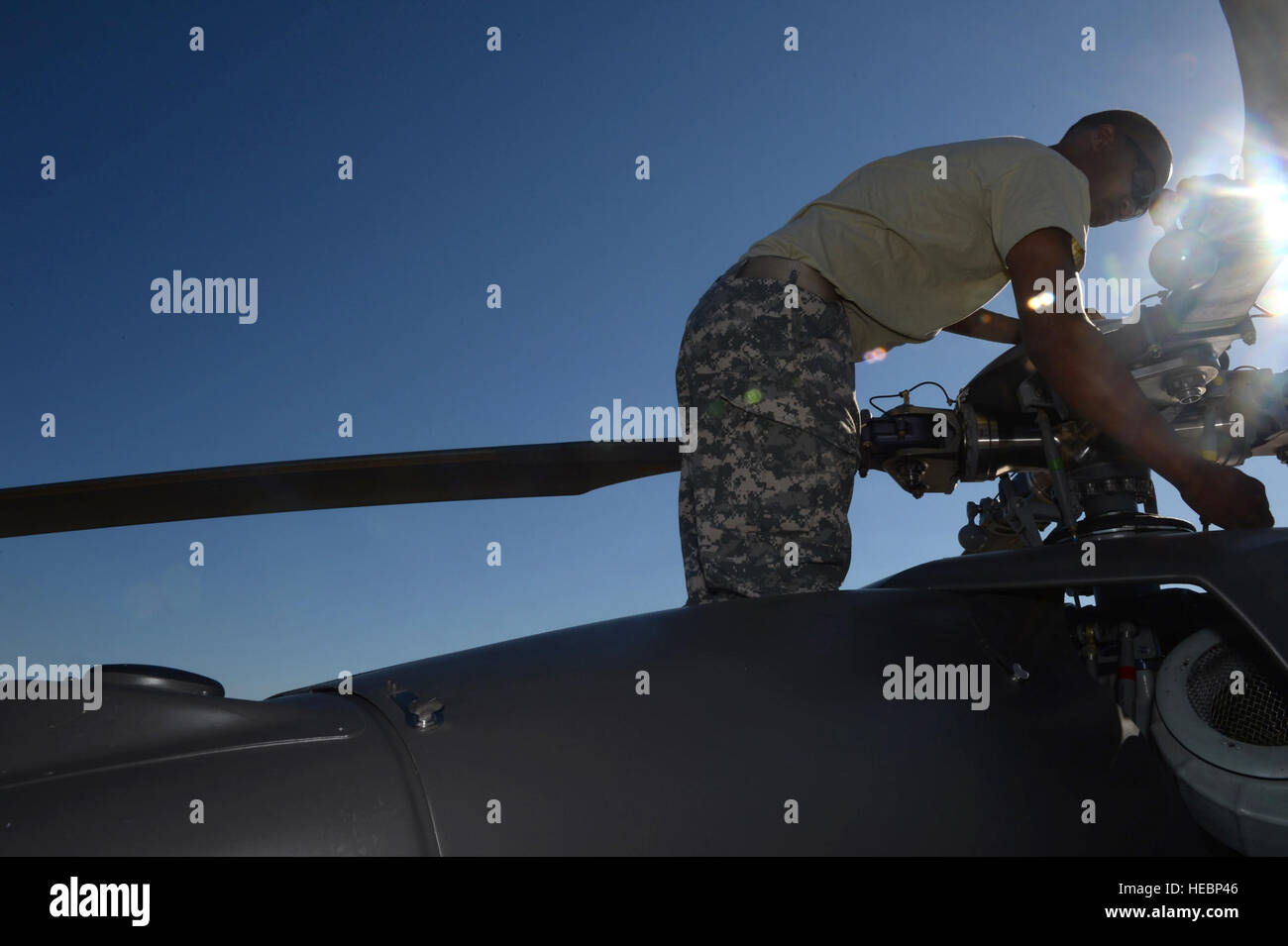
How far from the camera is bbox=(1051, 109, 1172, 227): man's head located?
201 cm

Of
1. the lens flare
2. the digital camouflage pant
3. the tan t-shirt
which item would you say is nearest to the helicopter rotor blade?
the digital camouflage pant

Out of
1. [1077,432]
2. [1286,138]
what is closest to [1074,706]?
[1077,432]

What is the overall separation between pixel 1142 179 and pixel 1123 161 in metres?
0.06

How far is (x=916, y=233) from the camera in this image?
209 centimetres

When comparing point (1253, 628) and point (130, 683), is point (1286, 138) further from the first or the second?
point (130, 683)

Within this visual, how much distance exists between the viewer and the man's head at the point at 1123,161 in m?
2.01

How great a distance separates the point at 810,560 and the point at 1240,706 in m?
0.78

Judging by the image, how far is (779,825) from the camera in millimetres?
1067

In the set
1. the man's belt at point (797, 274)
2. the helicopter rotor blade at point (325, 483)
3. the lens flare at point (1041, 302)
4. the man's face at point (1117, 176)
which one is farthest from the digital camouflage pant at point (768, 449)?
the man's face at point (1117, 176)

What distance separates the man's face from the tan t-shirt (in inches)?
8.0

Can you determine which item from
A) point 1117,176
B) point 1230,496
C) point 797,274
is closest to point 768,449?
point 797,274

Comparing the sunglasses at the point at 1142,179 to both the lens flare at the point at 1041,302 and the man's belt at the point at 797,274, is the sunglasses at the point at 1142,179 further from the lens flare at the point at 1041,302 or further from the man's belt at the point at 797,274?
the man's belt at the point at 797,274

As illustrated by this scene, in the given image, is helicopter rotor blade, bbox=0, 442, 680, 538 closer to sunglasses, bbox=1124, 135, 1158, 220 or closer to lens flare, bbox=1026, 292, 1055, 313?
lens flare, bbox=1026, 292, 1055, 313

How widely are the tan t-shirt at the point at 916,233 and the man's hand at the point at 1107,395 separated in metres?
0.12
